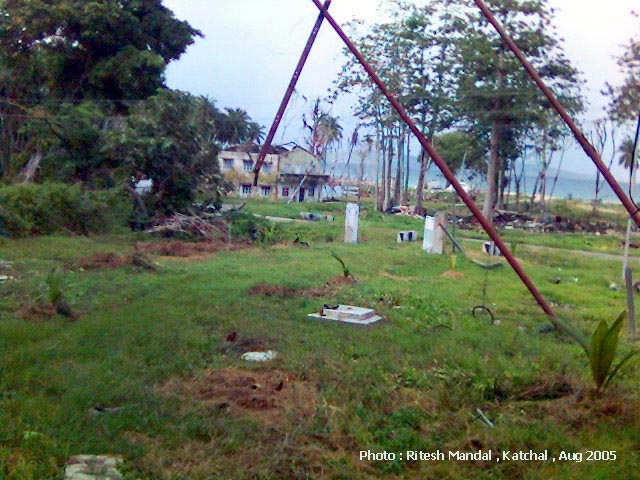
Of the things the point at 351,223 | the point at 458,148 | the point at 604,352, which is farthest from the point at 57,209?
the point at 458,148

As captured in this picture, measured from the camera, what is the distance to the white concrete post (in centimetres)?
1839

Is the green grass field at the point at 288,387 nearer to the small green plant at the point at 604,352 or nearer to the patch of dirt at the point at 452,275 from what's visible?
the small green plant at the point at 604,352

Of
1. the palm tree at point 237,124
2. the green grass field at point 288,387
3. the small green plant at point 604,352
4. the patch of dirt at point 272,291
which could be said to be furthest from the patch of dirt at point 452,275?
the palm tree at point 237,124

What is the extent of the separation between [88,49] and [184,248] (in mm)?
11260

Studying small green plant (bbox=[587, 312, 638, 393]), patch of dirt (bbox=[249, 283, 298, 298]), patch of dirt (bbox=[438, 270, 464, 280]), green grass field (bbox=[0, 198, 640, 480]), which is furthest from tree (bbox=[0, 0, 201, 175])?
small green plant (bbox=[587, 312, 638, 393])

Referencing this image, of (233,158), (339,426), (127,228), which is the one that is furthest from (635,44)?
(233,158)

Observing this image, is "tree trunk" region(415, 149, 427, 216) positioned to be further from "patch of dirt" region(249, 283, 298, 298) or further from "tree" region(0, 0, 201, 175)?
"patch of dirt" region(249, 283, 298, 298)

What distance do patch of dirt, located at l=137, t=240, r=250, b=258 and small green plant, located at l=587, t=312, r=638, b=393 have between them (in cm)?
1060

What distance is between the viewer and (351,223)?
18.5 metres

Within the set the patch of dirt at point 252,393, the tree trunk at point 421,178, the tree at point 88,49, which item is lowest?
the patch of dirt at point 252,393

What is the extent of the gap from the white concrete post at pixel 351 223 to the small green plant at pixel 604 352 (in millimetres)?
13034

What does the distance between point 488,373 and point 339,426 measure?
1.59 metres

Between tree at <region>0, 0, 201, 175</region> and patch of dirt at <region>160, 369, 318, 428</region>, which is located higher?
tree at <region>0, 0, 201, 175</region>

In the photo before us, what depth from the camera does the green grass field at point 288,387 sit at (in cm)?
449
